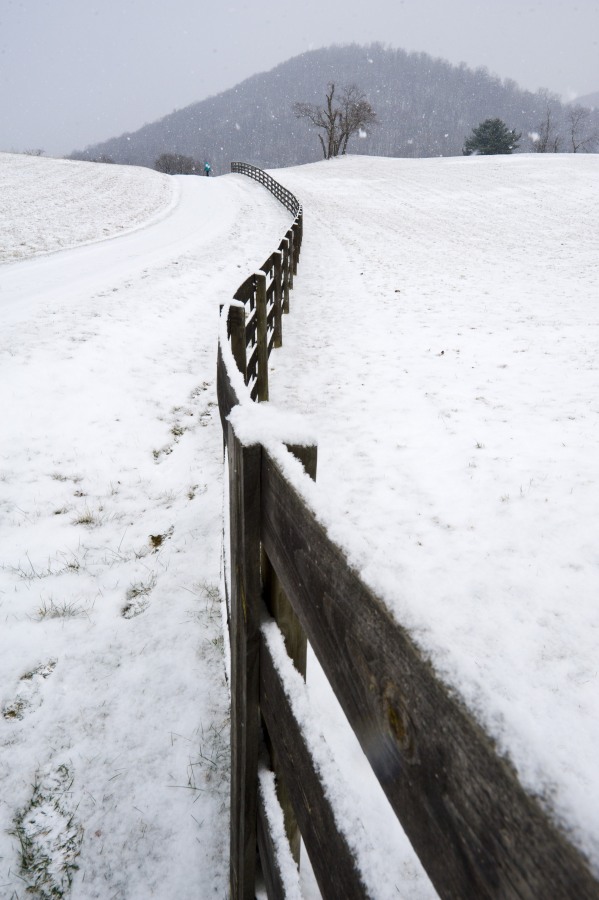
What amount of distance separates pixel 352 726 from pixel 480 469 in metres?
4.20

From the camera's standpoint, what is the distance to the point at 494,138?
207 ft

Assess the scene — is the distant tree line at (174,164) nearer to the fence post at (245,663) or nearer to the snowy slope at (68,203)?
the snowy slope at (68,203)

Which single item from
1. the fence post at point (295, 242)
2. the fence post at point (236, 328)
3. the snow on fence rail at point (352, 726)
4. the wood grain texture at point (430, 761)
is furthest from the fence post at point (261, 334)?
the fence post at point (295, 242)

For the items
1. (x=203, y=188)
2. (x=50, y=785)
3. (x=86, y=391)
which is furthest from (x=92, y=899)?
(x=203, y=188)

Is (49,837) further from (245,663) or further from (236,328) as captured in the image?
(236,328)

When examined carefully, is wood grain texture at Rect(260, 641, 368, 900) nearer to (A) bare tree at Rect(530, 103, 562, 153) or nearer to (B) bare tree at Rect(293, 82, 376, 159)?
(B) bare tree at Rect(293, 82, 376, 159)

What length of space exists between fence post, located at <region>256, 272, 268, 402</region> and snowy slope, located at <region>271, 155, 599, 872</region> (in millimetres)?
320

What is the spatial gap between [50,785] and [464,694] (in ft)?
8.96

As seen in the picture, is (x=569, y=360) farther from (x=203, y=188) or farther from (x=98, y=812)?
(x=203, y=188)

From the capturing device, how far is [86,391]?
252 inches

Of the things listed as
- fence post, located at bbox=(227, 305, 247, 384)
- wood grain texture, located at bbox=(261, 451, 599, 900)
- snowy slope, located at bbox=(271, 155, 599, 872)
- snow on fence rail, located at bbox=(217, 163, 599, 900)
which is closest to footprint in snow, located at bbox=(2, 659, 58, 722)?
snow on fence rail, located at bbox=(217, 163, 599, 900)

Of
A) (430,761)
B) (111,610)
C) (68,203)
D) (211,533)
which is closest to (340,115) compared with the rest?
(68,203)

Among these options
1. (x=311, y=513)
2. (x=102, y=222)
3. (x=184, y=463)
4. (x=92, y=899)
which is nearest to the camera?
(x=311, y=513)

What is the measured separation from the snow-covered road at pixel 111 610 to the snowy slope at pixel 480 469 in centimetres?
139
